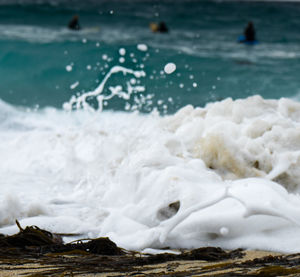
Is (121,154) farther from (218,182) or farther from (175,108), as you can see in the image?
(175,108)

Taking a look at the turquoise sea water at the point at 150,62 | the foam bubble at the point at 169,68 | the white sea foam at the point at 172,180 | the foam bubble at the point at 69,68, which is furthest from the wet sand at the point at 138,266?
the foam bubble at the point at 69,68

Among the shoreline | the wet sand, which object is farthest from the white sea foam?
the wet sand

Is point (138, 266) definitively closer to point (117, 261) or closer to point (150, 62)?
point (117, 261)

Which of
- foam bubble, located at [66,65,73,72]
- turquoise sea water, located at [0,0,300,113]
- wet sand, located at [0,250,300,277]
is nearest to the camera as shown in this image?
wet sand, located at [0,250,300,277]

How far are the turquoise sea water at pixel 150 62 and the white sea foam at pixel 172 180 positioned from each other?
1687 millimetres

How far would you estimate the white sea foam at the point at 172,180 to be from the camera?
2.91 meters

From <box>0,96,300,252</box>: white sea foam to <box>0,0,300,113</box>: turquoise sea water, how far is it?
169cm

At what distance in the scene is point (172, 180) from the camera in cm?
351

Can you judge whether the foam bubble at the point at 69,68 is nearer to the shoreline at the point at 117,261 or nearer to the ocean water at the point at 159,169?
the ocean water at the point at 159,169

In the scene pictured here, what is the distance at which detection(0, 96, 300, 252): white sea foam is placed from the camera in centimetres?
291

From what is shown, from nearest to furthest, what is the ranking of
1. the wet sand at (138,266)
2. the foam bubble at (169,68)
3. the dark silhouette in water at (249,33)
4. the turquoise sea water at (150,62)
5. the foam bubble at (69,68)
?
the wet sand at (138,266) → the foam bubble at (169,68) → the turquoise sea water at (150,62) → the foam bubble at (69,68) → the dark silhouette in water at (249,33)

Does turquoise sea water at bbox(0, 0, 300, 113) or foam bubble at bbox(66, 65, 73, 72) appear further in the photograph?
foam bubble at bbox(66, 65, 73, 72)

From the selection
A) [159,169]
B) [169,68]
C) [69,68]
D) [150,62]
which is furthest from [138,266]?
[69,68]

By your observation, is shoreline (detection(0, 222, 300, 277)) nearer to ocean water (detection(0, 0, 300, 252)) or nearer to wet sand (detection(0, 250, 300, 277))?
wet sand (detection(0, 250, 300, 277))
